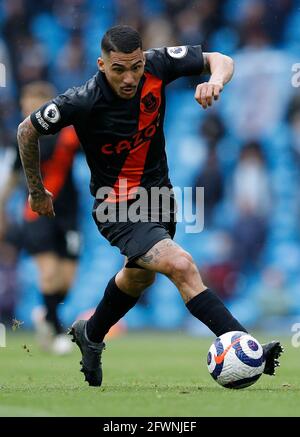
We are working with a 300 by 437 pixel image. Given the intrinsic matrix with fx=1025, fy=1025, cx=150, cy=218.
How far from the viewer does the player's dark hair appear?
5883mm

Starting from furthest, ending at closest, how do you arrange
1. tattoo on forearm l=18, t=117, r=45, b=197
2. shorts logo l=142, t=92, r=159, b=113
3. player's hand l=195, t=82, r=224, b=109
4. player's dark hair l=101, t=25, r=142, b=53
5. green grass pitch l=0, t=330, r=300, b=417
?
shorts logo l=142, t=92, r=159, b=113, tattoo on forearm l=18, t=117, r=45, b=197, player's dark hair l=101, t=25, r=142, b=53, player's hand l=195, t=82, r=224, b=109, green grass pitch l=0, t=330, r=300, b=417

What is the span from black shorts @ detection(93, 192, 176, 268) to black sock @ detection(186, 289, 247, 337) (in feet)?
1.49

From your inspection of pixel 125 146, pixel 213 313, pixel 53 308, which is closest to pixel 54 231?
pixel 53 308

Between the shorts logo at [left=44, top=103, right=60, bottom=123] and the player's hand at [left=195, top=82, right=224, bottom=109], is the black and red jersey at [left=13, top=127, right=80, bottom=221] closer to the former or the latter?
the shorts logo at [left=44, top=103, right=60, bottom=123]

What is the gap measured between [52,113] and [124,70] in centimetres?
49

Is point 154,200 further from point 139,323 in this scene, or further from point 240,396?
point 139,323

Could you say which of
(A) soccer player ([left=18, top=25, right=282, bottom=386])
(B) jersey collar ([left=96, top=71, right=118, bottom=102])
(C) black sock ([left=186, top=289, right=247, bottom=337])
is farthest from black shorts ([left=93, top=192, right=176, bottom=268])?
(B) jersey collar ([left=96, top=71, right=118, bottom=102])

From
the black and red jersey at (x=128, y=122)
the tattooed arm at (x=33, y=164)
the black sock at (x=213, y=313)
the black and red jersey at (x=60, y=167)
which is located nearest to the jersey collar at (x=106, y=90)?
the black and red jersey at (x=128, y=122)

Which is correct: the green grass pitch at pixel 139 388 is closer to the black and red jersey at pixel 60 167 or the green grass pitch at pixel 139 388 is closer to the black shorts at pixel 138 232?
the black shorts at pixel 138 232
